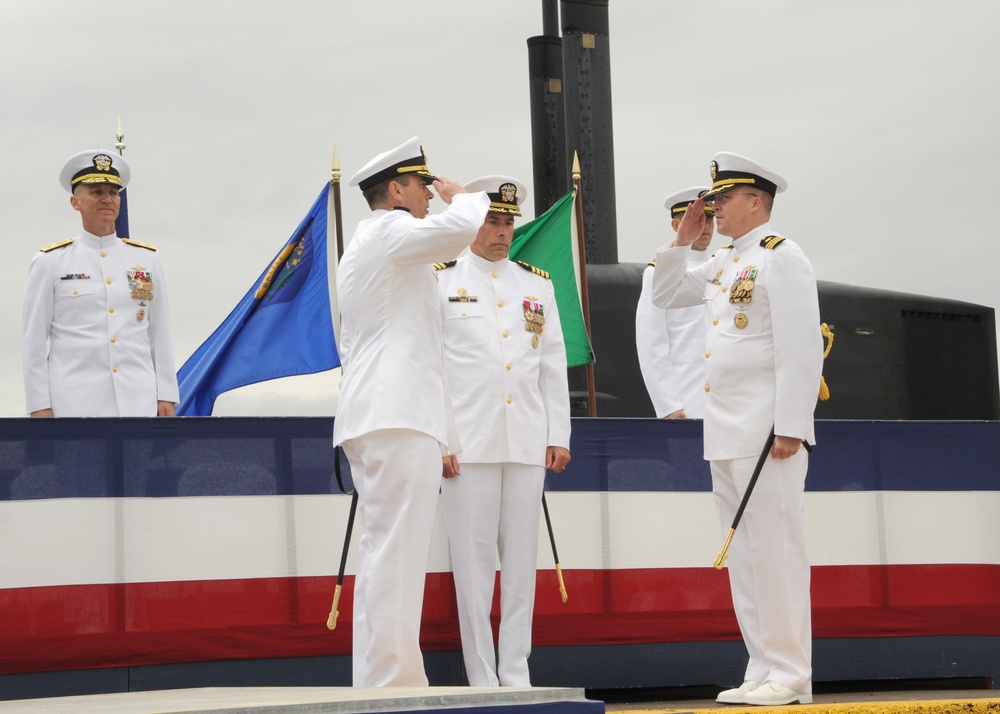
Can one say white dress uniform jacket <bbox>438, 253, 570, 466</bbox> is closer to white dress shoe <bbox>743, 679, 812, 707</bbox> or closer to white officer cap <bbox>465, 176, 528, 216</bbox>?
white officer cap <bbox>465, 176, 528, 216</bbox>

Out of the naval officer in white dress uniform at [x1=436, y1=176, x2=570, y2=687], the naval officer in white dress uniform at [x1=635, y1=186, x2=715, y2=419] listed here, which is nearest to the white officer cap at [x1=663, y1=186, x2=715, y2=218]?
the naval officer in white dress uniform at [x1=635, y1=186, x2=715, y2=419]

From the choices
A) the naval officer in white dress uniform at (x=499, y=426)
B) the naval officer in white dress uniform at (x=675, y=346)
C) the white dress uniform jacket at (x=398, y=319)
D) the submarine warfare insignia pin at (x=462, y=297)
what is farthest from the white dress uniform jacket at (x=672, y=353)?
the white dress uniform jacket at (x=398, y=319)

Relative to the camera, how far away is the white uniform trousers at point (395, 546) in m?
4.47

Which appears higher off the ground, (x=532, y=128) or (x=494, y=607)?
(x=532, y=128)

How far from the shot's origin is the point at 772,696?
4.67 m

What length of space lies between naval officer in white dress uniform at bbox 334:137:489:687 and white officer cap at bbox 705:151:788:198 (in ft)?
3.01

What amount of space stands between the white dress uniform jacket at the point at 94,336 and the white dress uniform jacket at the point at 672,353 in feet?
7.30

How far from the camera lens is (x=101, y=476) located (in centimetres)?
519

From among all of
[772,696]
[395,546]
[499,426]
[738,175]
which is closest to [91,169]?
[499,426]

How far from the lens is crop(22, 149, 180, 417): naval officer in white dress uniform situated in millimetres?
6086

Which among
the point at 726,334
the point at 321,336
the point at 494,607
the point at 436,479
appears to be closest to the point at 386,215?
the point at 436,479

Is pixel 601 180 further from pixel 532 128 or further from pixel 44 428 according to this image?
pixel 44 428

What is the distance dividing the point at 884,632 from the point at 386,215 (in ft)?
8.85

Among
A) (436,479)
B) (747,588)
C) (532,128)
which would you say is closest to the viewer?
(436,479)
